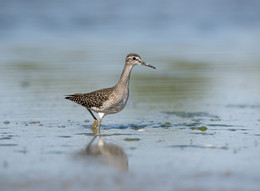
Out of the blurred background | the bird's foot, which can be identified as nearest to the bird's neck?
the bird's foot

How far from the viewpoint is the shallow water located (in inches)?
325

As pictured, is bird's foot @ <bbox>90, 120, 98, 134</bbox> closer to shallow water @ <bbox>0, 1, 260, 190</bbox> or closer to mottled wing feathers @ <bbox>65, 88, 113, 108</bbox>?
shallow water @ <bbox>0, 1, 260, 190</bbox>

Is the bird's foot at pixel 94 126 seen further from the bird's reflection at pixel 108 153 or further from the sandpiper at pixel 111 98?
the bird's reflection at pixel 108 153

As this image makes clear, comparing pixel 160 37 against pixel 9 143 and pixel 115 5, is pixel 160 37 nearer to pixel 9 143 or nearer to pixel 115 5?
pixel 115 5

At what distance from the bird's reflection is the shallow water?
19mm

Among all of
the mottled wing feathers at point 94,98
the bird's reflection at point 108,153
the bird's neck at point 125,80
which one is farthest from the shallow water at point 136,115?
the bird's neck at point 125,80

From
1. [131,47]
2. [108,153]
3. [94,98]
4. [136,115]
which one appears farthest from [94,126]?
[131,47]

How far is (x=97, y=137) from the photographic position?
1120cm

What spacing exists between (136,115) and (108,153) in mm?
4150

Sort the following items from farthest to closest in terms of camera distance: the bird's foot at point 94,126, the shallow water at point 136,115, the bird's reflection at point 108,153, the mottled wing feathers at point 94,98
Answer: the mottled wing feathers at point 94,98
the bird's foot at point 94,126
the bird's reflection at point 108,153
the shallow water at point 136,115

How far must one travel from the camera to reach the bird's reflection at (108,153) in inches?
352

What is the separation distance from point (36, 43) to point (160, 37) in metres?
7.71

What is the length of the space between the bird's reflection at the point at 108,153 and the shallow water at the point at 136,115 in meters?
0.02

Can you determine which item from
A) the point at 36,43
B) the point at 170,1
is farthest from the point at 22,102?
the point at 170,1
